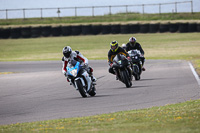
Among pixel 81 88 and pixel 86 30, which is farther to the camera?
pixel 86 30

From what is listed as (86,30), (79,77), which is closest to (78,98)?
(79,77)

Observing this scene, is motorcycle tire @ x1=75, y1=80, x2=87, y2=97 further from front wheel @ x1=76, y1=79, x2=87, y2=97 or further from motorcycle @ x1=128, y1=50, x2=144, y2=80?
motorcycle @ x1=128, y1=50, x2=144, y2=80

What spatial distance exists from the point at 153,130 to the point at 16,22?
172 feet

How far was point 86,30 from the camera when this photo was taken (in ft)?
159

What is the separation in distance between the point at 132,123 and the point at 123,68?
786 cm

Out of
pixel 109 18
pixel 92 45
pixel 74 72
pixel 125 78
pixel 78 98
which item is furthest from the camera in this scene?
pixel 109 18

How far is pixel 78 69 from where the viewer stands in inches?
534

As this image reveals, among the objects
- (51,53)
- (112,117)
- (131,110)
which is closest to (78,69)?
(131,110)

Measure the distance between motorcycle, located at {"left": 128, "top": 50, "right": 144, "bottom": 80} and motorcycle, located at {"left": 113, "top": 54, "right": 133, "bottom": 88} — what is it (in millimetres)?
2526

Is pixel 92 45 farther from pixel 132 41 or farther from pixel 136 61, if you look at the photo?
pixel 136 61

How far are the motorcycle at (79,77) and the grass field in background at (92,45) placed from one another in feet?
84.5

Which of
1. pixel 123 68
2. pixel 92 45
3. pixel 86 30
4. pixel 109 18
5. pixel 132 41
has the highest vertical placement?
pixel 109 18

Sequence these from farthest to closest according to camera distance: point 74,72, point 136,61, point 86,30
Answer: point 86,30
point 136,61
point 74,72

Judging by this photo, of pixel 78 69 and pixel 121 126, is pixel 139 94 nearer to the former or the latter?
pixel 78 69
